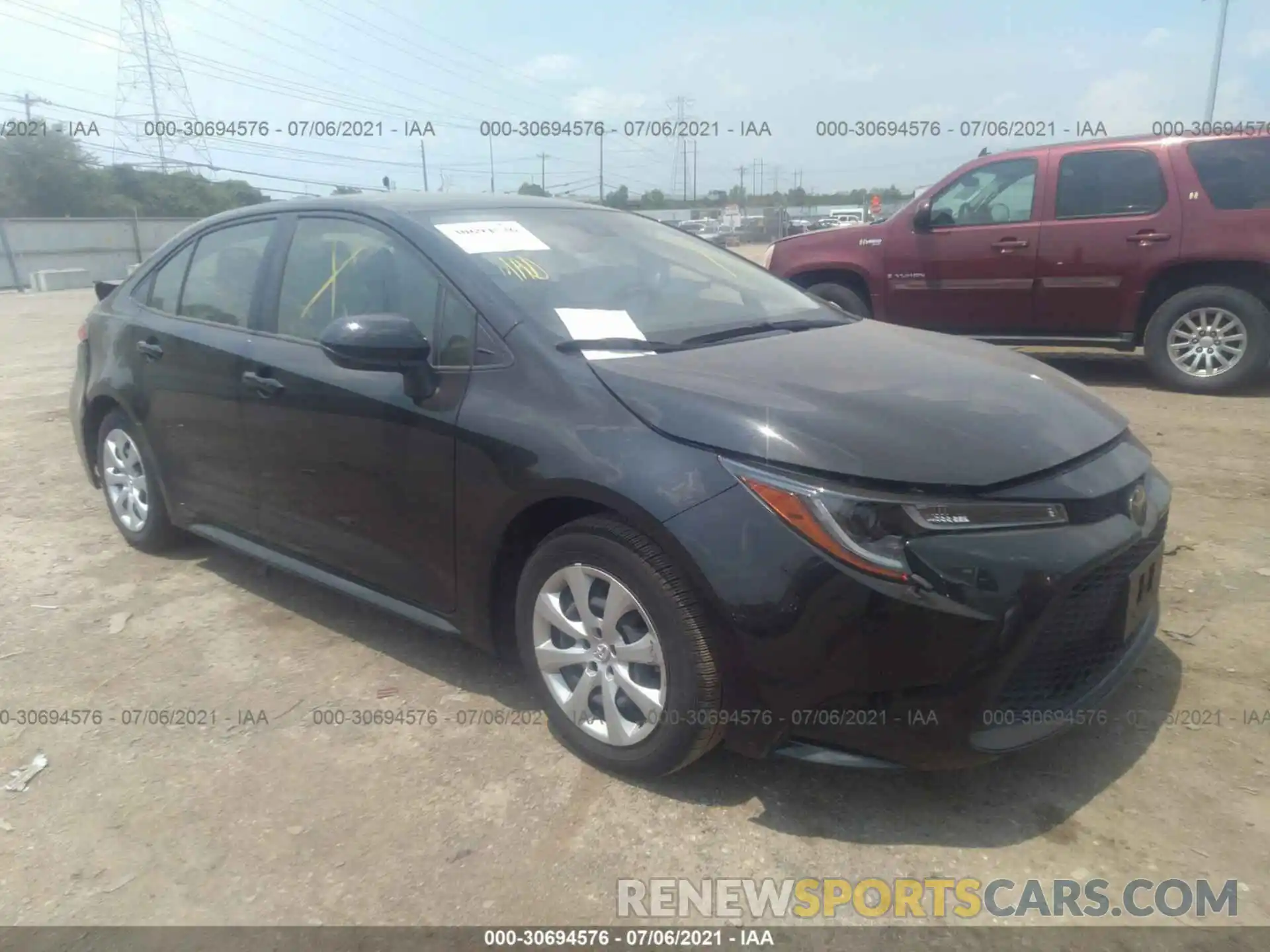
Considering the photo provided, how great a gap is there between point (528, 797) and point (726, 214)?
1436 inches

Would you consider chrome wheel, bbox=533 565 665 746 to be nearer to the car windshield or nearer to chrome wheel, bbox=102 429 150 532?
the car windshield

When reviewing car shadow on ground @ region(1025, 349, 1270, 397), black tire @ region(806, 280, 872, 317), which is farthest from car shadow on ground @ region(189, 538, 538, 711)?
black tire @ region(806, 280, 872, 317)

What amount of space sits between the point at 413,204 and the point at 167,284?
1.55m

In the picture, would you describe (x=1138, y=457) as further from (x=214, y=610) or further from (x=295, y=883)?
(x=214, y=610)

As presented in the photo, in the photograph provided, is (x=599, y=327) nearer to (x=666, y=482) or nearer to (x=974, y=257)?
(x=666, y=482)

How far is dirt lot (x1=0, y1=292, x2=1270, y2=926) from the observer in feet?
7.66

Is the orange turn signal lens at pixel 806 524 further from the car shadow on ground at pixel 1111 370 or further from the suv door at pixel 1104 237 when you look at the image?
the suv door at pixel 1104 237

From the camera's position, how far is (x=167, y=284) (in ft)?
14.2

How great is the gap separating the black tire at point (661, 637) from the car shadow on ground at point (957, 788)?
16cm

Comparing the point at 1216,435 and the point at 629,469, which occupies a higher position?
the point at 629,469

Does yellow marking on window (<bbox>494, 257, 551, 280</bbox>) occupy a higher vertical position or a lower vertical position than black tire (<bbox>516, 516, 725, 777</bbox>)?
higher

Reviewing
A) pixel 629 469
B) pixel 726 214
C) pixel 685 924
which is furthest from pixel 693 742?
pixel 726 214

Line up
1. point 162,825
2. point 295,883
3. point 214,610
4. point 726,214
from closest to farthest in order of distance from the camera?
1. point 295,883
2. point 162,825
3. point 214,610
4. point 726,214

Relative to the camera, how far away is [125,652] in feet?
11.9
